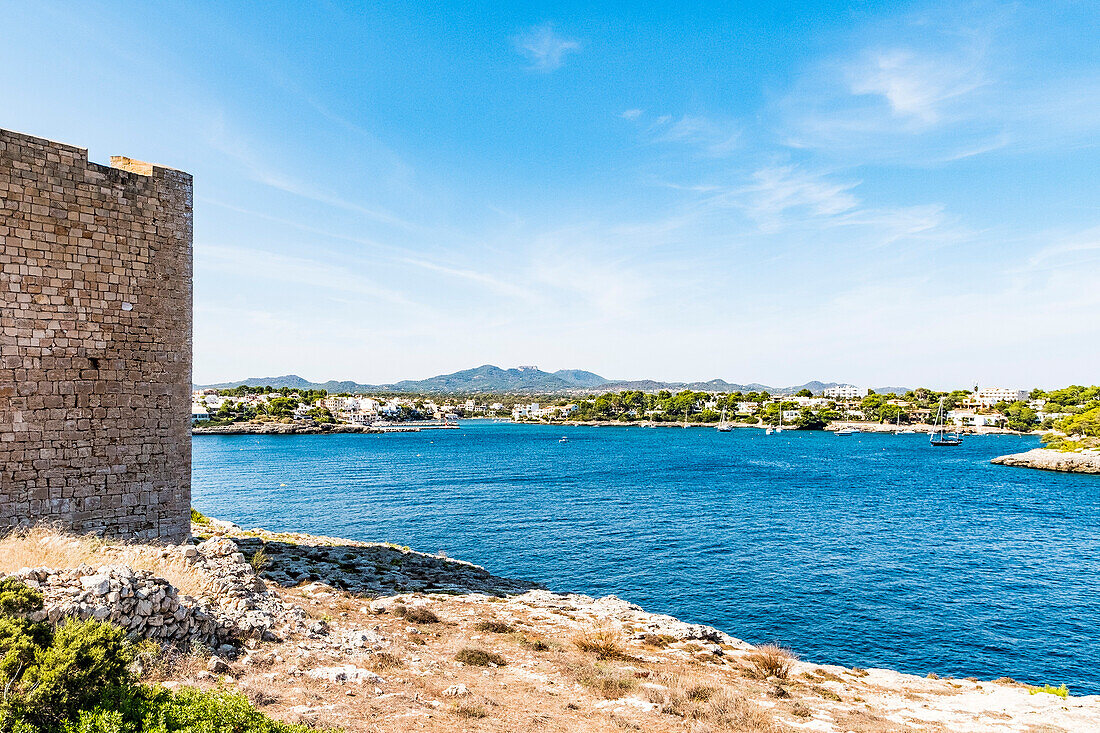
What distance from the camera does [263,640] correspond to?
8.95 m

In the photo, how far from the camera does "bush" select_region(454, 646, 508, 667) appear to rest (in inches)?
369

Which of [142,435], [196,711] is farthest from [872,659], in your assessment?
[142,435]

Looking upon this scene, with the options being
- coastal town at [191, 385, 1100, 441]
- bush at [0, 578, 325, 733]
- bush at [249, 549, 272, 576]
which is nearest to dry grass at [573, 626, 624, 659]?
bush at [0, 578, 325, 733]

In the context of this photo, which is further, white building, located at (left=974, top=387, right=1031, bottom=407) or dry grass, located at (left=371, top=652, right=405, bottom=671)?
white building, located at (left=974, top=387, right=1031, bottom=407)

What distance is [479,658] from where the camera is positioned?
31.1 ft

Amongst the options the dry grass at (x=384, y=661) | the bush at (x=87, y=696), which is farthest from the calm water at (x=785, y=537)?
the bush at (x=87, y=696)

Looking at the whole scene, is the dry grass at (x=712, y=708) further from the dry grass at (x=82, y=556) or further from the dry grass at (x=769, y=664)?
the dry grass at (x=82, y=556)

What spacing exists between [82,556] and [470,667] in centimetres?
582

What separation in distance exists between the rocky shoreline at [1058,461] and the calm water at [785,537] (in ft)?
12.3

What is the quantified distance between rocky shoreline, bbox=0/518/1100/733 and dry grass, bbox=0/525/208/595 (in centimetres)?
9

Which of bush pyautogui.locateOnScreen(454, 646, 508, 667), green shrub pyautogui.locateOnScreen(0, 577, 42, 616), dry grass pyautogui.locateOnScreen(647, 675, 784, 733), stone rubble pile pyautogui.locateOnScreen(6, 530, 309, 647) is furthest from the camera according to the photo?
bush pyautogui.locateOnScreen(454, 646, 508, 667)

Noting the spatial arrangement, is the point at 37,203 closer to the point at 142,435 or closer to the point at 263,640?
the point at 142,435

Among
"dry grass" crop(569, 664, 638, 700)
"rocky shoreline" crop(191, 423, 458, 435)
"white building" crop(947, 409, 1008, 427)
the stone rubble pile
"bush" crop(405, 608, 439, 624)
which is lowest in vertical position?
"rocky shoreline" crop(191, 423, 458, 435)

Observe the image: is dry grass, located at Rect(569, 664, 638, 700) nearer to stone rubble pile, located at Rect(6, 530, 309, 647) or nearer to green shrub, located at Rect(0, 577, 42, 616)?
stone rubble pile, located at Rect(6, 530, 309, 647)
